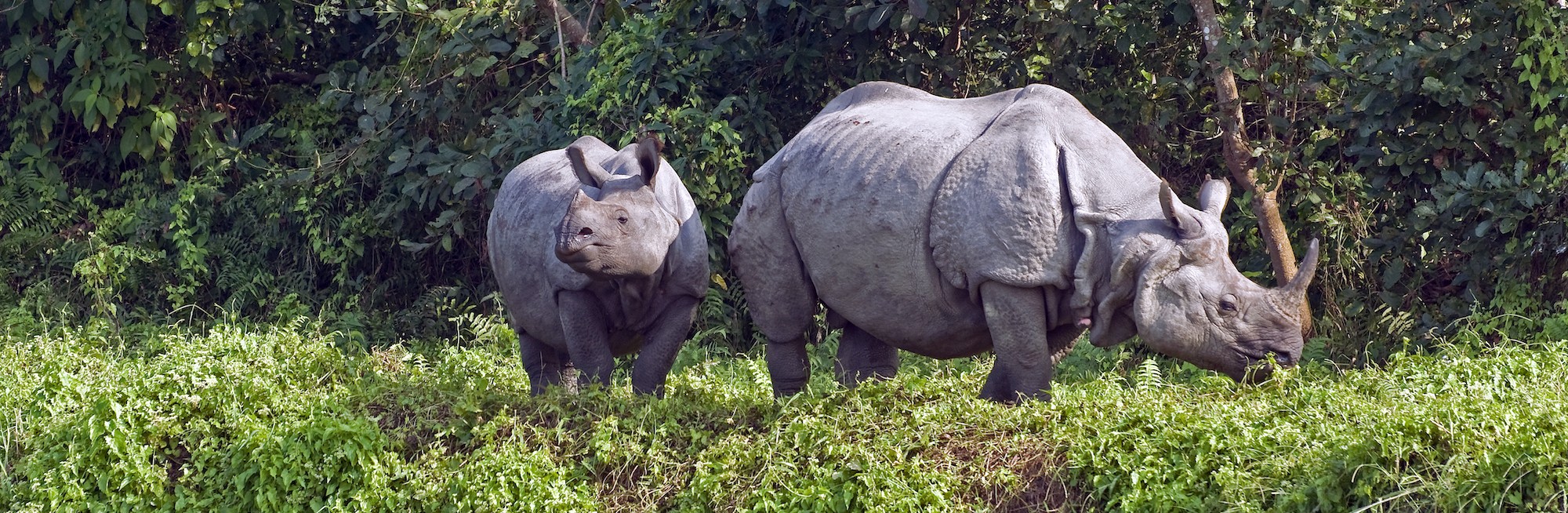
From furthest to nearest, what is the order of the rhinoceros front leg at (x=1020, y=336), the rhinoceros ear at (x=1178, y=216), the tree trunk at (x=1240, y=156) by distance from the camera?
1. the tree trunk at (x=1240, y=156)
2. the rhinoceros front leg at (x=1020, y=336)
3. the rhinoceros ear at (x=1178, y=216)

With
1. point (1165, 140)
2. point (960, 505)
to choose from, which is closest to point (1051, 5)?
point (1165, 140)

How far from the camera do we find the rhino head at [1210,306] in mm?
5848

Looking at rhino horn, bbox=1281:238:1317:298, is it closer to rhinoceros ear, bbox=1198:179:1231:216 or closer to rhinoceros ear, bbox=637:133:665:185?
rhinoceros ear, bbox=1198:179:1231:216

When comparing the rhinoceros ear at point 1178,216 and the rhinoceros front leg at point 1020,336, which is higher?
the rhinoceros ear at point 1178,216

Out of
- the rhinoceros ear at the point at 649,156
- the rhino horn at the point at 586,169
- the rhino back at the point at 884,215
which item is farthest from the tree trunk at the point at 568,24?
the rhino back at the point at 884,215

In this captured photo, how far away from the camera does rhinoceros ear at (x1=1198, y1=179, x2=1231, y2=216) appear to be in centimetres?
617

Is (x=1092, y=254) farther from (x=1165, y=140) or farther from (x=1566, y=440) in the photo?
(x=1165, y=140)

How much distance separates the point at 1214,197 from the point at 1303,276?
1.66ft

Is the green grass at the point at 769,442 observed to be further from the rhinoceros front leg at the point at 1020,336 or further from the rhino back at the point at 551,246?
the rhino back at the point at 551,246

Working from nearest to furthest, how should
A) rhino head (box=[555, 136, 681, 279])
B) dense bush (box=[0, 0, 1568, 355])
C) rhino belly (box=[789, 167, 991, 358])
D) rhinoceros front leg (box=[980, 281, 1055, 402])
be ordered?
rhinoceros front leg (box=[980, 281, 1055, 402])
rhino belly (box=[789, 167, 991, 358])
rhino head (box=[555, 136, 681, 279])
dense bush (box=[0, 0, 1568, 355])

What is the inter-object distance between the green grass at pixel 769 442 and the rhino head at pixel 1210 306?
0.16 meters

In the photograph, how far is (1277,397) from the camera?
5.76 meters

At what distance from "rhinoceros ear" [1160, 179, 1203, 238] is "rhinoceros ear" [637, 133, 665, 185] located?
2266 mm

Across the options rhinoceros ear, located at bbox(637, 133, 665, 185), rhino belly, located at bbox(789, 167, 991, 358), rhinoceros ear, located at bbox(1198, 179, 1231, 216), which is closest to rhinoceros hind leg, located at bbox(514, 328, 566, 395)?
rhinoceros ear, located at bbox(637, 133, 665, 185)
